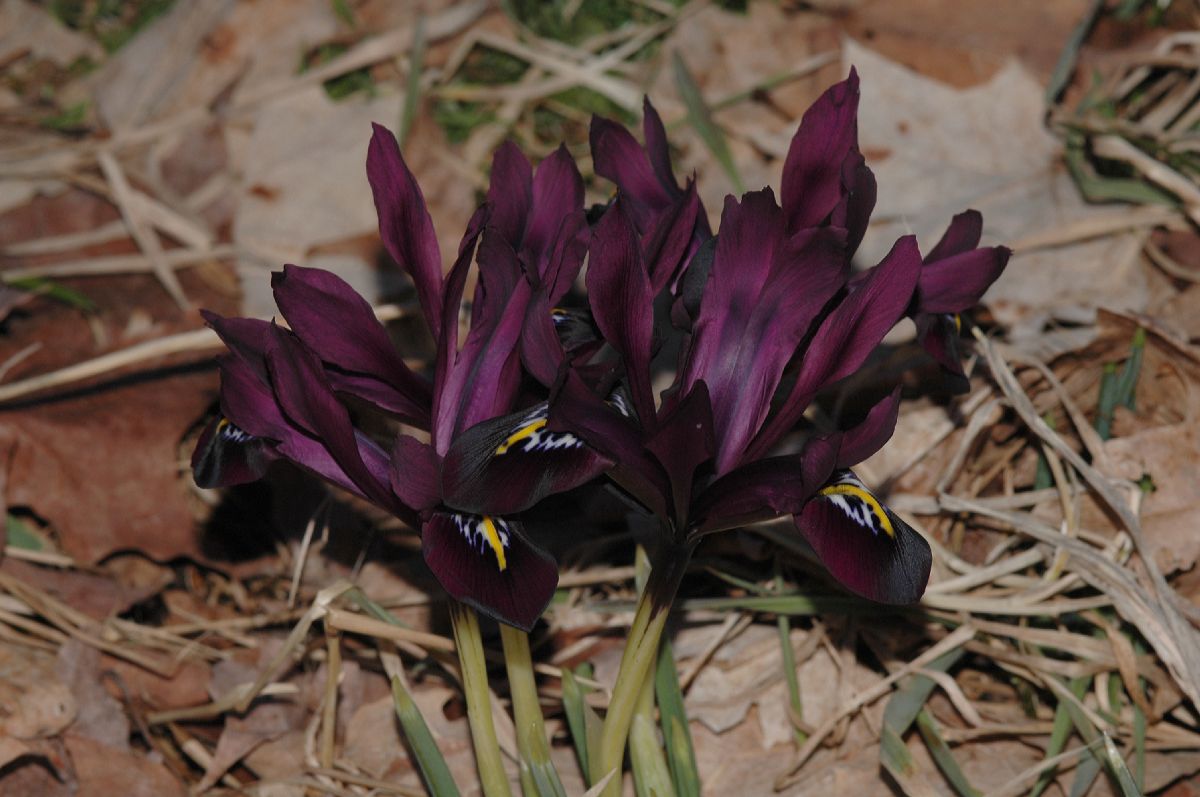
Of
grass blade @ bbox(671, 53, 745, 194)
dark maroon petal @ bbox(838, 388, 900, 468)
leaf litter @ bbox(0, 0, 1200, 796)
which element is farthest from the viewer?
grass blade @ bbox(671, 53, 745, 194)

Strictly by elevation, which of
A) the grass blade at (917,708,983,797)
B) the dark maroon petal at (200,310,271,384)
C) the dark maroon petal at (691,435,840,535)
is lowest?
the grass blade at (917,708,983,797)

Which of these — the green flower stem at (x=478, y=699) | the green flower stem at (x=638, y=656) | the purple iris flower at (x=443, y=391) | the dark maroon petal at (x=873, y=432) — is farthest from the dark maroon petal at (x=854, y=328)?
the green flower stem at (x=478, y=699)

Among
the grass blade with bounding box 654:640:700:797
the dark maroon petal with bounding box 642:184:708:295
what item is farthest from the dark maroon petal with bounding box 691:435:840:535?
the grass blade with bounding box 654:640:700:797

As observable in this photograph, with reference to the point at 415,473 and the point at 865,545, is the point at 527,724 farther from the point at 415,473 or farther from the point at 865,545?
the point at 865,545

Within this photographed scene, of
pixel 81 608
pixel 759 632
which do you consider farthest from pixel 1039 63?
pixel 81 608

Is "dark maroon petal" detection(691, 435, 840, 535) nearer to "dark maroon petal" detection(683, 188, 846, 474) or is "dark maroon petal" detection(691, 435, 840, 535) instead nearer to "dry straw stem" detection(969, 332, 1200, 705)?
"dark maroon petal" detection(683, 188, 846, 474)

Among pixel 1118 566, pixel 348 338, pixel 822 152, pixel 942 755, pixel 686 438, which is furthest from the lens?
pixel 1118 566

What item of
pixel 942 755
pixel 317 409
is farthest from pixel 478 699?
pixel 942 755
